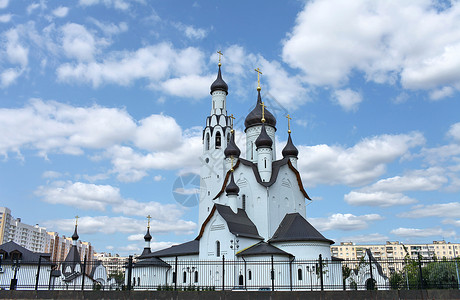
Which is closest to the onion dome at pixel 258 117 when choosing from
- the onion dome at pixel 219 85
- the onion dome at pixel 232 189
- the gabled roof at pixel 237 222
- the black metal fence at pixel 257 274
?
the onion dome at pixel 219 85

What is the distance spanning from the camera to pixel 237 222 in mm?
26328

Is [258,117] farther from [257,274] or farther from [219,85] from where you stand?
[257,274]

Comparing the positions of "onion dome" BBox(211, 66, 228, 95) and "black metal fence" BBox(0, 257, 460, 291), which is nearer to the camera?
"black metal fence" BBox(0, 257, 460, 291)

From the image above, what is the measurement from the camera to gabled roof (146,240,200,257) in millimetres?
30013

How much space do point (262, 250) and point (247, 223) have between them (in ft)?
10.5

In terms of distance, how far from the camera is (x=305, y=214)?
102ft

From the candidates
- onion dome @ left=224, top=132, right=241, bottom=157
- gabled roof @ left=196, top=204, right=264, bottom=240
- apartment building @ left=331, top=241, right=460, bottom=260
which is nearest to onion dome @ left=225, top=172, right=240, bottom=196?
gabled roof @ left=196, top=204, right=264, bottom=240

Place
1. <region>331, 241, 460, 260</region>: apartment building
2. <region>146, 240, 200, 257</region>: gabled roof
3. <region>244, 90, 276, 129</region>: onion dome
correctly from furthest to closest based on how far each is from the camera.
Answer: <region>331, 241, 460, 260</region>: apartment building
<region>244, 90, 276, 129</region>: onion dome
<region>146, 240, 200, 257</region>: gabled roof

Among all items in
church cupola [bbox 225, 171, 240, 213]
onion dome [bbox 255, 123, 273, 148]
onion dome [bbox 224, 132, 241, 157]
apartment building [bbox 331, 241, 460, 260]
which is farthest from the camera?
apartment building [bbox 331, 241, 460, 260]

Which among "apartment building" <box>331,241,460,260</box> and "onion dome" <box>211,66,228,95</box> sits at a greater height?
"onion dome" <box>211,66,228,95</box>

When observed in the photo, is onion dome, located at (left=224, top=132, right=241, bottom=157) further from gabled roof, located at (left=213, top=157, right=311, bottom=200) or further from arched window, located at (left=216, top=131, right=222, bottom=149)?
arched window, located at (left=216, top=131, right=222, bottom=149)

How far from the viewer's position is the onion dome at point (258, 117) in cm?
3294

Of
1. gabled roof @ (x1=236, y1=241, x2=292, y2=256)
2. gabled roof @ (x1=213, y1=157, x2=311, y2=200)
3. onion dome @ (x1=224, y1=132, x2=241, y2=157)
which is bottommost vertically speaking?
gabled roof @ (x1=236, y1=241, x2=292, y2=256)

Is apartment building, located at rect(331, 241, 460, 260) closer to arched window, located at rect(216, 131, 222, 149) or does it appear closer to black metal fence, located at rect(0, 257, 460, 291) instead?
arched window, located at rect(216, 131, 222, 149)
